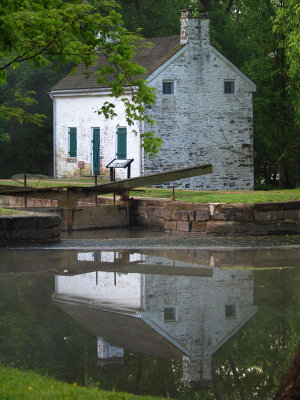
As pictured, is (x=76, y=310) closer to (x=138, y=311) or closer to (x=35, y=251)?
(x=138, y=311)

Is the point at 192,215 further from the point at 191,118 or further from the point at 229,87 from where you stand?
the point at 229,87

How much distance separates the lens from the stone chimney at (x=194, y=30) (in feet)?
109

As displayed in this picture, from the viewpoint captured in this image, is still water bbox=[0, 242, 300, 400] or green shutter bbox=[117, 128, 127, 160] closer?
still water bbox=[0, 242, 300, 400]

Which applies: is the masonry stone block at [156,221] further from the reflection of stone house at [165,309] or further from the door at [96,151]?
the door at [96,151]

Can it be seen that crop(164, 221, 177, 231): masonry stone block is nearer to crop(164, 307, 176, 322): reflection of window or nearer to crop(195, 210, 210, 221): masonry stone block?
crop(195, 210, 210, 221): masonry stone block

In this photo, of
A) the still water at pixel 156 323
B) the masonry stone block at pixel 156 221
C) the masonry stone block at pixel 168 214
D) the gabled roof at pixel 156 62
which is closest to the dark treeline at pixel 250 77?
the gabled roof at pixel 156 62

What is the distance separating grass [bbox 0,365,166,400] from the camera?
16.9ft

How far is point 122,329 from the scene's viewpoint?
313 inches

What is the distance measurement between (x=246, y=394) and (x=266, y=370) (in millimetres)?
677

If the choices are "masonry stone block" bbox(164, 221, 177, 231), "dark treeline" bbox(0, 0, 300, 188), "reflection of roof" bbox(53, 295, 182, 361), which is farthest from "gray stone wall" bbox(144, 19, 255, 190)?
"reflection of roof" bbox(53, 295, 182, 361)

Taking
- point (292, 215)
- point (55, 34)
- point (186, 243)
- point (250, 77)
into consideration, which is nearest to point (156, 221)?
point (292, 215)

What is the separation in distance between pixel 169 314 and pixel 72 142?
28194 mm

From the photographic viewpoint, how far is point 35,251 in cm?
1434

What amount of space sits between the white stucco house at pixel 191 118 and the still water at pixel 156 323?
2012 cm
